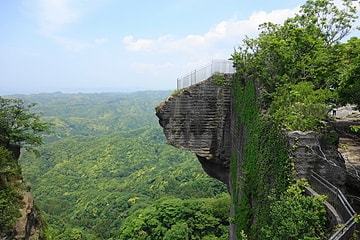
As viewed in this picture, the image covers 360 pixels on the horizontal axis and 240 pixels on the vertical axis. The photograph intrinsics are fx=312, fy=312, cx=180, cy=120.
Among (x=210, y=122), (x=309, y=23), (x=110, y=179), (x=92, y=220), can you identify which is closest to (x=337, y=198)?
(x=309, y=23)

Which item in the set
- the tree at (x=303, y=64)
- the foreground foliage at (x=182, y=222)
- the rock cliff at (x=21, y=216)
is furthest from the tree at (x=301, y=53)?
the foreground foliage at (x=182, y=222)

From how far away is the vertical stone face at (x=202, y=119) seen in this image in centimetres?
1784

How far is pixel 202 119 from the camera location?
18.0 metres

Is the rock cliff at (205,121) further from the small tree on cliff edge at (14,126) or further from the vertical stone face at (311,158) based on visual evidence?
the small tree on cliff edge at (14,126)

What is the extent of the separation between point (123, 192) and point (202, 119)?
64910 mm

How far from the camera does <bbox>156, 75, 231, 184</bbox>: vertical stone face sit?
17.8 meters

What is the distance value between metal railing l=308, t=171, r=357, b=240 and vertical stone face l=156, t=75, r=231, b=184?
9.85 metres

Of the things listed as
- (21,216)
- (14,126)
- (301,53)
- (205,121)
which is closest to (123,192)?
(14,126)

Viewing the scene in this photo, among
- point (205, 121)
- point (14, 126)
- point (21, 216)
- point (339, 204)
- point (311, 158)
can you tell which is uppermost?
point (311, 158)

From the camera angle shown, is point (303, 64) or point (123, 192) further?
point (123, 192)

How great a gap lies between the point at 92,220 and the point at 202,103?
186 feet

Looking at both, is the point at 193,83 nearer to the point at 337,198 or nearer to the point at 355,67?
the point at 355,67

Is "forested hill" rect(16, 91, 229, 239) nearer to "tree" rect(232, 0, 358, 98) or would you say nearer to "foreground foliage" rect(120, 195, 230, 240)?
"foreground foliage" rect(120, 195, 230, 240)

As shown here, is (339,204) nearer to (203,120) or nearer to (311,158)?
(311,158)
